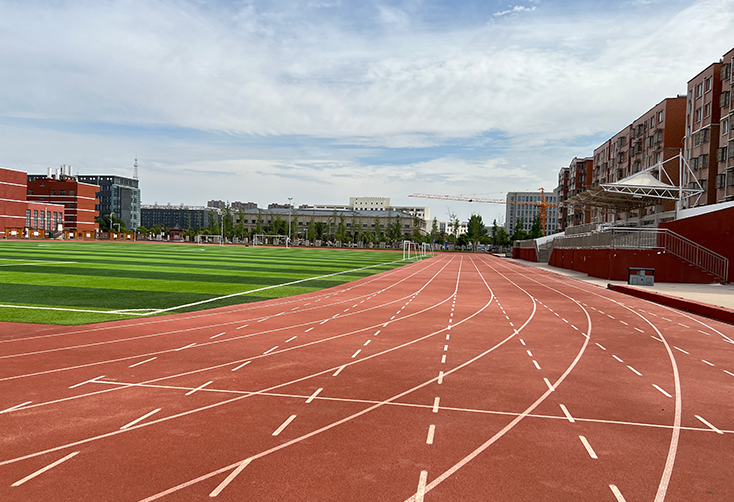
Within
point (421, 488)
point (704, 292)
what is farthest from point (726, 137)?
point (421, 488)

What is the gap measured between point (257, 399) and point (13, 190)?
119280 millimetres

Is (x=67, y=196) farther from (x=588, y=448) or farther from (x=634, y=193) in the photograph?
(x=588, y=448)

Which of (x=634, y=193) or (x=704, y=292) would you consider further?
(x=634, y=193)

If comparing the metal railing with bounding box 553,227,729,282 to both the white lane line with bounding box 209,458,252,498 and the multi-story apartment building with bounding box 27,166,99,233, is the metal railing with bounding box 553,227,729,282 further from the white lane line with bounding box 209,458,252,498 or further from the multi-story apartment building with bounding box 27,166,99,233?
the multi-story apartment building with bounding box 27,166,99,233

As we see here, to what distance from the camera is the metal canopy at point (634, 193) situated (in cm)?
4272

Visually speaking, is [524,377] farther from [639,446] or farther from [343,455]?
[343,455]

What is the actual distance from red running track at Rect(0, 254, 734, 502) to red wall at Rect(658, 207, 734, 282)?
2425 cm

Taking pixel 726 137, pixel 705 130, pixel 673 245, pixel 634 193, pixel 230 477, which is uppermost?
pixel 705 130

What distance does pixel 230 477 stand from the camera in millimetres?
6023

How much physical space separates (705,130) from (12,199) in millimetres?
120886

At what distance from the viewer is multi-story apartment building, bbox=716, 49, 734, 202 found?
1928 inches

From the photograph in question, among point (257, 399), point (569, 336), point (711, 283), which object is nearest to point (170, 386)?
point (257, 399)

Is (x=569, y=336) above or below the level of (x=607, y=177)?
below

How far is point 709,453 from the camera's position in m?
7.04
